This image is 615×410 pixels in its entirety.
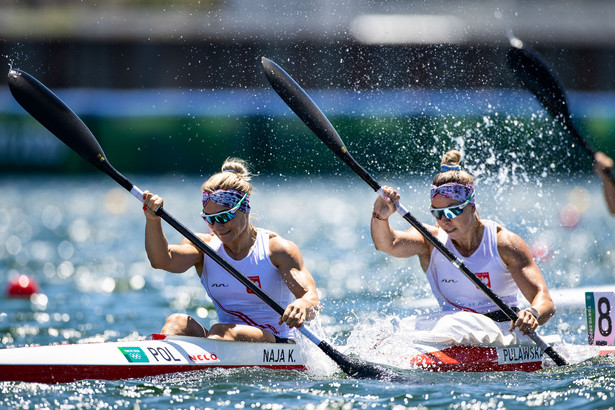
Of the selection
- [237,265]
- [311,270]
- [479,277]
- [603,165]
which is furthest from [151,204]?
[311,270]

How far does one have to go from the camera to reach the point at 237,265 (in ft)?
22.4

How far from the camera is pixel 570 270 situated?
1370 cm

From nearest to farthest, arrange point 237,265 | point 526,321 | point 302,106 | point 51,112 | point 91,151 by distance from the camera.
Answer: point 526,321
point 237,265
point 51,112
point 91,151
point 302,106

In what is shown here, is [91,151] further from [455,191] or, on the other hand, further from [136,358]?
[455,191]

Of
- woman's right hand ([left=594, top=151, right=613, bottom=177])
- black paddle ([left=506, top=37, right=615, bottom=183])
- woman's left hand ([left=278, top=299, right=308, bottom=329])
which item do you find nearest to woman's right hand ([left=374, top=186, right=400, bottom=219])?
woman's left hand ([left=278, top=299, right=308, bottom=329])

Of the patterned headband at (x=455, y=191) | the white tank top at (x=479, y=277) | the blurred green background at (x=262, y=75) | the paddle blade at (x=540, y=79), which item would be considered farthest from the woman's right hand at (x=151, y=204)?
the blurred green background at (x=262, y=75)

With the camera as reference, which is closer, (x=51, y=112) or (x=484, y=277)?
(x=51, y=112)

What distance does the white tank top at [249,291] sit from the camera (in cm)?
684

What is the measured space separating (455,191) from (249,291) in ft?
5.91

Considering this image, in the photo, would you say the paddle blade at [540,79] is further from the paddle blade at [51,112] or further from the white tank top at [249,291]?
the paddle blade at [51,112]

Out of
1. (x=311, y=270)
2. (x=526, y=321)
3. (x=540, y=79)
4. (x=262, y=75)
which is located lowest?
(x=526, y=321)

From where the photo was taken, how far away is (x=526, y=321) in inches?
262

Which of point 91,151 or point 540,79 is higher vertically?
point 540,79

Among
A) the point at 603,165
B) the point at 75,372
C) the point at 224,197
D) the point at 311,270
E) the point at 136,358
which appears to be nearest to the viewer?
the point at 75,372
